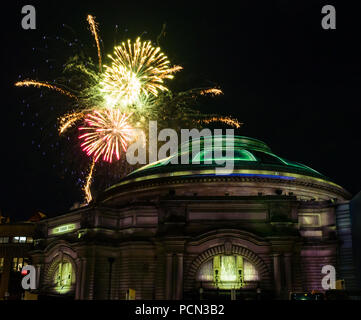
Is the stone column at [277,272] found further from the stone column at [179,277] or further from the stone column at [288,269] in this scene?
the stone column at [179,277]

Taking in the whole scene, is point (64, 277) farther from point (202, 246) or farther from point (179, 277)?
point (202, 246)

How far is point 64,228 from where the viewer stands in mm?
48906

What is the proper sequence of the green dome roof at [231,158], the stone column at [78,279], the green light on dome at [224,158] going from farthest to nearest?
the green light on dome at [224,158], the green dome roof at [231,158], the stone column at [78,279]

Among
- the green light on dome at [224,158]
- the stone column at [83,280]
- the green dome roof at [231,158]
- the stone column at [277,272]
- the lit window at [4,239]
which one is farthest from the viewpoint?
the lit window at [4,239]

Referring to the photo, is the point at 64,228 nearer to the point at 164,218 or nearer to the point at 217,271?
the point at 164,218

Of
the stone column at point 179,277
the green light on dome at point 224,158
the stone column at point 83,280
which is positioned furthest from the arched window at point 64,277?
the green light on dome at point 224,158

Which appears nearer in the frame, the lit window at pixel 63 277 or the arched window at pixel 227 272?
the arched window at pixel 227 272

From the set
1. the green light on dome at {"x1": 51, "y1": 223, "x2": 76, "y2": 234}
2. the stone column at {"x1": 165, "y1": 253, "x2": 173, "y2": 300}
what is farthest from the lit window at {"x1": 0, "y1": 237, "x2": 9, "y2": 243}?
the stone column at {"x1": 165, "y1": 253, "x2": 173, "y2": 300}

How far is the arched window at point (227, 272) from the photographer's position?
3859cm

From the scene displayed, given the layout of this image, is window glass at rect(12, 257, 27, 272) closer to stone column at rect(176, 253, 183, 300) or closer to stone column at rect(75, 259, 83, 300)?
stone column at rect(75, 259, 83, 300)

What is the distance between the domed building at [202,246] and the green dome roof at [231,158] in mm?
2657

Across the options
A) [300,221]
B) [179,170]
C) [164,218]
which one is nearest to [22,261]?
[179,170]
